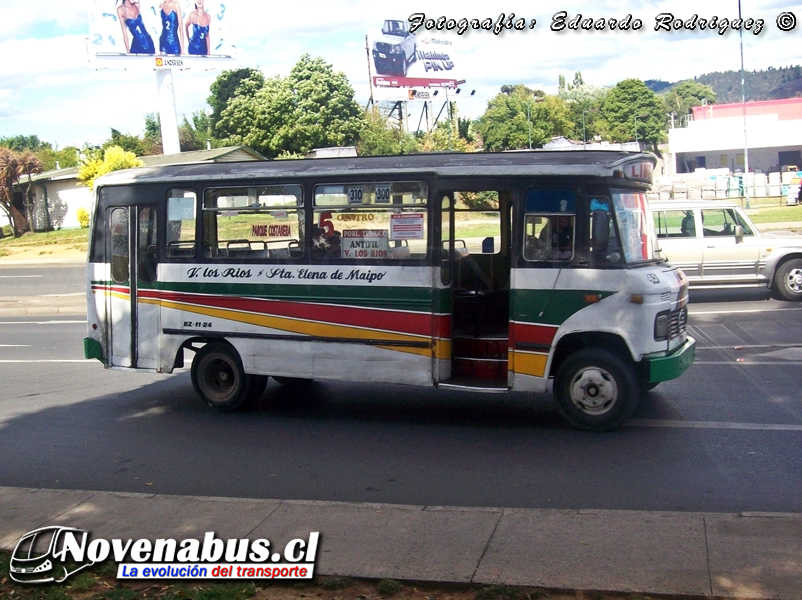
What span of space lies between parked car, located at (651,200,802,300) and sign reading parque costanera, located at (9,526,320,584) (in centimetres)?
1231

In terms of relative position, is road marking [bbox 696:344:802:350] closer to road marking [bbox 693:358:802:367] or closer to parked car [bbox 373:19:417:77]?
road marking [bbox 693:358:802:367]

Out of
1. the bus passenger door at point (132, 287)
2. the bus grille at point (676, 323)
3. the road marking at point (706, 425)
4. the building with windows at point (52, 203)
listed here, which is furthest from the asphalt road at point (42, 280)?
the building with windows at point (52, 203)

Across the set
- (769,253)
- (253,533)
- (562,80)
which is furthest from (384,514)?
(562,80)

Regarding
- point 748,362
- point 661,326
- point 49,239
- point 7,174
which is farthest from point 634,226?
point 7,174

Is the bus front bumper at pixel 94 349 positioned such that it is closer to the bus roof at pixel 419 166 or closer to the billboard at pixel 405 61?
the bus roof at pixel 419 166

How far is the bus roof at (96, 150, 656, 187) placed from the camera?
8.31 m

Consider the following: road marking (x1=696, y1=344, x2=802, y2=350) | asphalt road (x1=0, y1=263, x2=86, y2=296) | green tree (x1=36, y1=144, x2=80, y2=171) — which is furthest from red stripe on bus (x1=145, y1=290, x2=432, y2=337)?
green tree (x1=36, y1=144, x2=80, y2=171)

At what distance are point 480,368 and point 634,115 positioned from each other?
9776cm

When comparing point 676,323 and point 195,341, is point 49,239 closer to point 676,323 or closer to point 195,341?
point 195,341

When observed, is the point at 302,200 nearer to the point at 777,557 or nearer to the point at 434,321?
the point at 434,321

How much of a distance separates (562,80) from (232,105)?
123 meters

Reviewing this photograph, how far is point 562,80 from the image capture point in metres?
174

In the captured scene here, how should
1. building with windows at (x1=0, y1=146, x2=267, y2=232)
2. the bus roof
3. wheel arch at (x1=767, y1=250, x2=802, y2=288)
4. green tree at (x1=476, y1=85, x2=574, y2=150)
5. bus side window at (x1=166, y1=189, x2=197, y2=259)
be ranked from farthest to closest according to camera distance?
green tree at (x1=476, y1=85, x2=574, y2=150) < building with windows at (x1=0, y1=146, x2=267, y2=232) < wheel arch at (x1=767, y1=250, x2=802, y2=288) < bus side window at (x1=166, y1=189, x2=197, y2=259) < the bus roof

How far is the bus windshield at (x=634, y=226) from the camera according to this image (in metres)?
8.34
